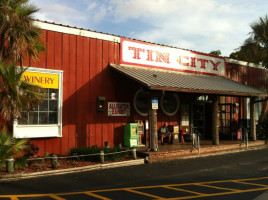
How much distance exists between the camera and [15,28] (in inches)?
339

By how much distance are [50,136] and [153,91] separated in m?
4.37

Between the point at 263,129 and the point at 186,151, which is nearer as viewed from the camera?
the point at 186,151

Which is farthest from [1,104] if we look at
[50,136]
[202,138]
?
[202,138]

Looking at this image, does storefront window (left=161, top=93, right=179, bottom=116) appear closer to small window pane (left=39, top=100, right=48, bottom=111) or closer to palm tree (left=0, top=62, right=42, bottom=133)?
small window pane (left=39, top=100, right=48, bottom=111)

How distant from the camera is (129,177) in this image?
8.65 metres

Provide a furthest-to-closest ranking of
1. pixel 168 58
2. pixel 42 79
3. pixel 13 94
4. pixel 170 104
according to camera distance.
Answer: pixel 170 104 → pixel 168 58 → pixel 42 79 → pixel 13 94

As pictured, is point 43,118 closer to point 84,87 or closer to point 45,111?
point 45,111

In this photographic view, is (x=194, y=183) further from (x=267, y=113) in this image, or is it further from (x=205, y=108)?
(x=267, y=113)

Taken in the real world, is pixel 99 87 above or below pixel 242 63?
below

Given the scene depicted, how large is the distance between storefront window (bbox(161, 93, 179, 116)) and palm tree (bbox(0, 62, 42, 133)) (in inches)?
306

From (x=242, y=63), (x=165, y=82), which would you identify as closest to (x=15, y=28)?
(x=165, y=82)

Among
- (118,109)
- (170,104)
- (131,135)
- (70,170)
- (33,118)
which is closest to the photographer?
(70,170)

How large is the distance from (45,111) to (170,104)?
6932 millimetres

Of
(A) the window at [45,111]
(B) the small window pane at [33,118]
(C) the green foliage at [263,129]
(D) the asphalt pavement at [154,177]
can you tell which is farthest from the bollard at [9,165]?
(C) the green foliage at [263,129]
